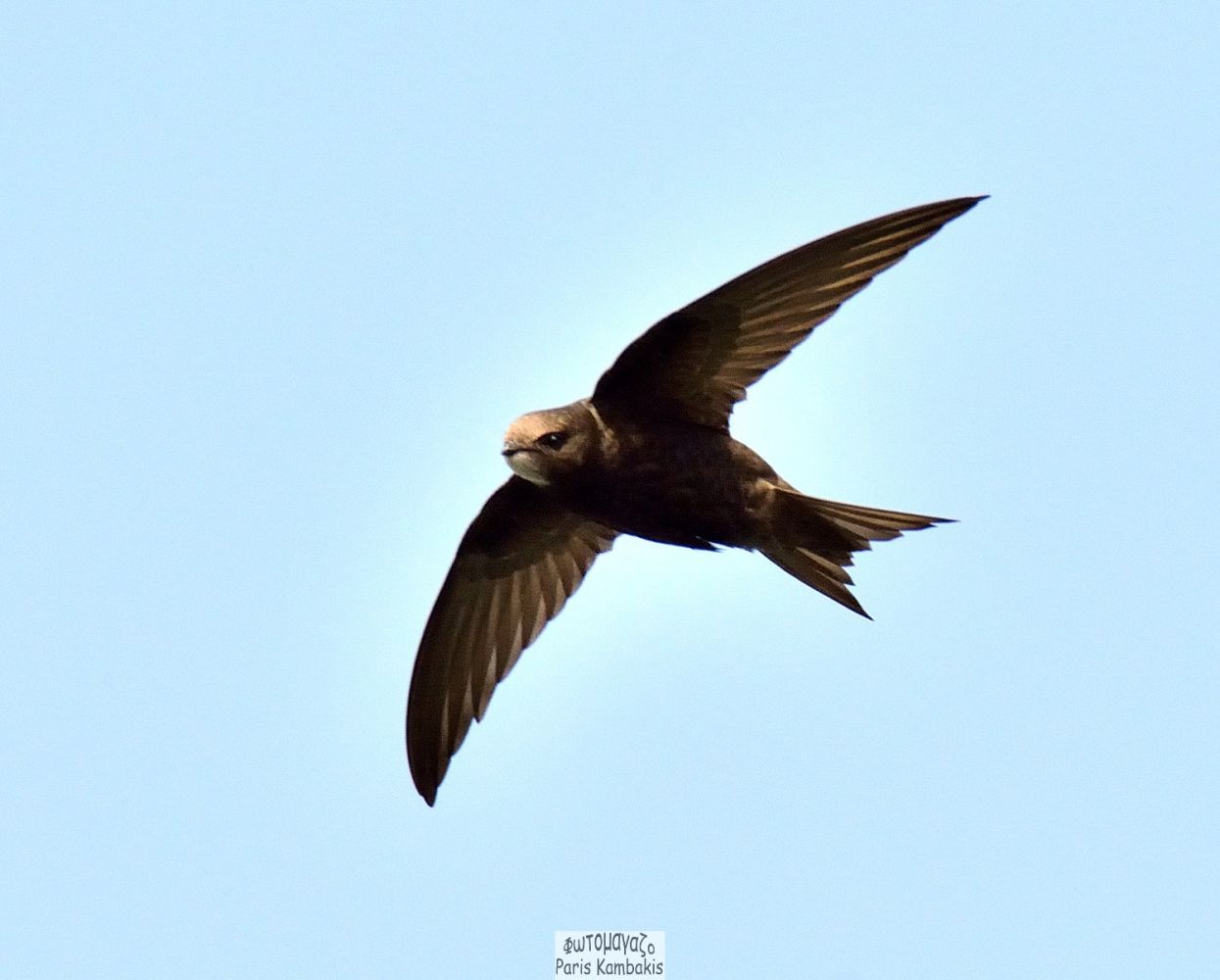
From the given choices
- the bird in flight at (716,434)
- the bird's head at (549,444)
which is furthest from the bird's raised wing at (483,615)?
the bird's head at (549,444)

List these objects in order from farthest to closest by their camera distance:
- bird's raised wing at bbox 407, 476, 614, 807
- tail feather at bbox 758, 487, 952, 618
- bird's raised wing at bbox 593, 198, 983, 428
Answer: bird's raised wing at bbox 407, 476, 614, 807 → tail feather at bbox 758, 487, 952, 618 → bird's raised wing at bbox 593, 198, 983, 428

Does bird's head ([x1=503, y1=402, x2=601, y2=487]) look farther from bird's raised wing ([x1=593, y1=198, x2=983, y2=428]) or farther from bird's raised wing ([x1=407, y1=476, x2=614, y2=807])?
bird's raised wing ([x1=407, y1=476, x2=614, y2=807])

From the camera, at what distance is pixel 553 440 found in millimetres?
7090

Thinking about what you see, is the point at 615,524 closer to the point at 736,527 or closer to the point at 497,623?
the point at 736,527

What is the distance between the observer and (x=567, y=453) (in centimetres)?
711

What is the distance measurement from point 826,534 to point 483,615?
1624 mm

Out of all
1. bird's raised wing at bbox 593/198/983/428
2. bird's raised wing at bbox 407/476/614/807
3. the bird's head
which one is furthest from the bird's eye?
bird's raised wing at bbox 407/476/614/807

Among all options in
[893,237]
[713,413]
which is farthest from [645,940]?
[893,237]

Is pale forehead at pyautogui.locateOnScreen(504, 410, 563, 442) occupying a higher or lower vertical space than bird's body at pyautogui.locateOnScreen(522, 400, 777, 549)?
higher

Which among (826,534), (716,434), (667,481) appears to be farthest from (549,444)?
(826,534)

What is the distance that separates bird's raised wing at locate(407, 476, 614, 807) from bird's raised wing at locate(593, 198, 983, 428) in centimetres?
98

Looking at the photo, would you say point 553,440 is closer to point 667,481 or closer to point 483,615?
point 667,481

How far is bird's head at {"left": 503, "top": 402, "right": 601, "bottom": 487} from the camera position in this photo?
7.07 meters

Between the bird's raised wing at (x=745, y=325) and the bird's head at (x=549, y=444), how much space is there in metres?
0.19
